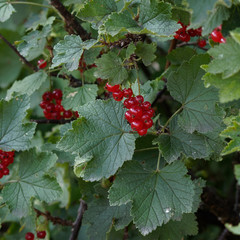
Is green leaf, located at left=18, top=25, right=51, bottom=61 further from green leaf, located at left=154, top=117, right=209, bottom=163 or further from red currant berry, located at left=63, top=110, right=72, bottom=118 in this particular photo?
green leaf, located at left=154, top=117, right=209, bottom=163

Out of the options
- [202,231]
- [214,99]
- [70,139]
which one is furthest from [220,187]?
[70,139]

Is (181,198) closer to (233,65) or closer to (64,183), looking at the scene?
(233,65)

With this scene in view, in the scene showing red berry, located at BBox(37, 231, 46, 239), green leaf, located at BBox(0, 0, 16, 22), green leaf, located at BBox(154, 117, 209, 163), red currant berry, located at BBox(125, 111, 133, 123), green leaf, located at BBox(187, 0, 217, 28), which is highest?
green leaf, located at BBox(0, 0, 16, 22)

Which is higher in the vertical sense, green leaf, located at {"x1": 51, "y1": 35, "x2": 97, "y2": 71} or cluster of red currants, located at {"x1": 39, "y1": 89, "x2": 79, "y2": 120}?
green leaf, located at {"x1": 51, "y1": 35, "x2": 97, "y2": 71}

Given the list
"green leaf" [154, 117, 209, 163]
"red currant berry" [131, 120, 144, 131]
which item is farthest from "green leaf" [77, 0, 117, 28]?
"green leaf" [154, 117, 209, 163]

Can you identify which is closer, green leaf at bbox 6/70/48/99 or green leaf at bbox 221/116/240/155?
green leaf at bbox 221/116/240/155

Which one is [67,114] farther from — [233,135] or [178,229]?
[233,135]

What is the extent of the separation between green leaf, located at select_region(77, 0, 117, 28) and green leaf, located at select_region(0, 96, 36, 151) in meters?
0.42

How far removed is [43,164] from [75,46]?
0.53 metres

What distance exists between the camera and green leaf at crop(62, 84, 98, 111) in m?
1.44

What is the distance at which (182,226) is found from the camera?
51.4 inches

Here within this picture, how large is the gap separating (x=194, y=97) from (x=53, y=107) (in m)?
0.78

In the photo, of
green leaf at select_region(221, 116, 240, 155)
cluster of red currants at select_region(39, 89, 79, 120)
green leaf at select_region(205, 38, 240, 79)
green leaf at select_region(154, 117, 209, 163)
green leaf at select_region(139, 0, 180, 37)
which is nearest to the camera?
green leaf at select_region(205, 38, 240, 79)

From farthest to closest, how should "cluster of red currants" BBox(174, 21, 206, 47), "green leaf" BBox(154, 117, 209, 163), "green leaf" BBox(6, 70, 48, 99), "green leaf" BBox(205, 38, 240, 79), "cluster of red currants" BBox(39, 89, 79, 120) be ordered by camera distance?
"cluster of red currants" BBox(39, 89, 79, 120), "green leaf" BBox(6, 70, 48, 99), "cluster of red currants" BBox(174, 21, 206, 47), "green leaf" BBox(154, 117, 209, 163), "green leaf" BBox(205, 38, 240, 79)
